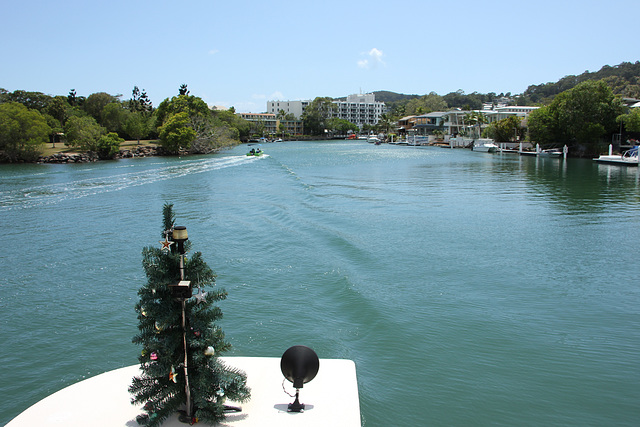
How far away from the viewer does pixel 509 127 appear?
79.8 meters

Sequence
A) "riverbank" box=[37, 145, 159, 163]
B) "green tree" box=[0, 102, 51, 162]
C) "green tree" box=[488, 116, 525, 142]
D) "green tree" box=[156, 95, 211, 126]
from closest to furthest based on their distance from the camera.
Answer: "green tree" box=[0, 102, 51, 162] → "riverbank" box=[37, 145, 159, 163] → "green tree" box=[156, 95, 211, 126] → "green tree" box=[488, 116, 525, 142]

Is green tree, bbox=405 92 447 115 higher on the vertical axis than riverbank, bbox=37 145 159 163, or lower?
higher

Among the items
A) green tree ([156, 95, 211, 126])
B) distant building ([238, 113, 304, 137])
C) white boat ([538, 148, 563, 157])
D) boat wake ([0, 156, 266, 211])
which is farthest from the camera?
distant building ([238, 113, 304, 137])

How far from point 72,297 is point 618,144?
6286cm

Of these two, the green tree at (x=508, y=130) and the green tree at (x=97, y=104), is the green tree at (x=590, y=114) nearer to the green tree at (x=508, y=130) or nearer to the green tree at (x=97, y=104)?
the green tree at (x=508, y=130)

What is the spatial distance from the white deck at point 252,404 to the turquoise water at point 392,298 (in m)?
1.34

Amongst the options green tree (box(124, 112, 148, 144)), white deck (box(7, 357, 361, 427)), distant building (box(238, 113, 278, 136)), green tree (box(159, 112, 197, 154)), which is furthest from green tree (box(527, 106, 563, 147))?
distant building (box(238, 113, 278, 136))

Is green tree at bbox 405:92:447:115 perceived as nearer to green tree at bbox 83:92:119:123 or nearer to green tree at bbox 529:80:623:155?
green tree at bbox 529:80:623:155

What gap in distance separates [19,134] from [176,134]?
19.7 meters

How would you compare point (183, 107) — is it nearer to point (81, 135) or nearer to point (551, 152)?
point (81, 135)

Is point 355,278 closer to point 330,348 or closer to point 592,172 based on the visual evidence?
point 330,348

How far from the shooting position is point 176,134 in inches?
2660

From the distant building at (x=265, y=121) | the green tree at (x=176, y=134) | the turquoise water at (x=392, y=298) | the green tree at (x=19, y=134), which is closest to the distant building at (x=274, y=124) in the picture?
the distant building at (x=265, y=121)

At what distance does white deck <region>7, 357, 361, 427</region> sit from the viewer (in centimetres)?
444
